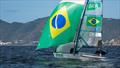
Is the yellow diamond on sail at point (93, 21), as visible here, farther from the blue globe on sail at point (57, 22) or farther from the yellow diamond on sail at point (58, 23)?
the blue globe on sail at point (57, 22)

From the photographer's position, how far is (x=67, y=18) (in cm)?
5903

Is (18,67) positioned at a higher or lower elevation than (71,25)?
lower

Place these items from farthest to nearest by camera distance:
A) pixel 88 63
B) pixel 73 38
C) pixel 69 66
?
pixel 73 38, pixel 88 63, pixel 69 66

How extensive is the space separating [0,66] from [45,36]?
7.67m

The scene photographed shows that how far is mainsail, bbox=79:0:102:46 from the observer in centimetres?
6000

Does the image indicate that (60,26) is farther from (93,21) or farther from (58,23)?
(93,21)

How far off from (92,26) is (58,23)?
4.95 meters

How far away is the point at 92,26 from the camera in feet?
198

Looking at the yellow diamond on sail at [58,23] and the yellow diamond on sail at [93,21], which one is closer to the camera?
the yellow diamond on sail at [58,23]

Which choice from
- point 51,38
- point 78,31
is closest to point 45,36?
point 51,38

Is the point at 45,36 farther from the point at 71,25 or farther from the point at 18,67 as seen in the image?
the point at 18,67

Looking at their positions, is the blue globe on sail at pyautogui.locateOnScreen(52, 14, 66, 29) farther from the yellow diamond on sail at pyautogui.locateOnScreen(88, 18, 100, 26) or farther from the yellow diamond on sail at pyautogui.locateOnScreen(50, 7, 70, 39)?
the yellow diamond on sail at pyautogui.locateOnScreen(88, 18, 100, 26)

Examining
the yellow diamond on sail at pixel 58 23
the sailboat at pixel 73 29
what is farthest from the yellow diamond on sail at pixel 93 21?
the yellow diamond on sail at pixel 58 23

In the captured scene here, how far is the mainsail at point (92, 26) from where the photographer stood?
197 ft
